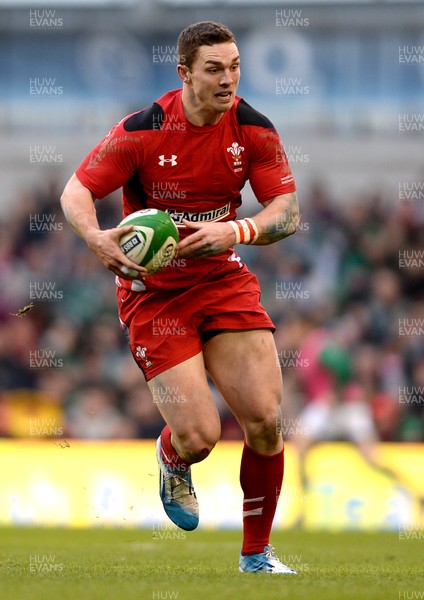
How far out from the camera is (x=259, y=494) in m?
6.52

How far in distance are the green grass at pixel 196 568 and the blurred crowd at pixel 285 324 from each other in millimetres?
3285

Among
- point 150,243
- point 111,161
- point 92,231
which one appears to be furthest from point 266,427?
point 111,161

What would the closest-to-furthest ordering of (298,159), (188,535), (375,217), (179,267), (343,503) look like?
A: (179,267), (188,535), (343,503), (375,217), (298,159)

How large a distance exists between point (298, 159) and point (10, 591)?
12.6 meters

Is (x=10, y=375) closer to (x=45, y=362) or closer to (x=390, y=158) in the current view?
(x=45, y=362)

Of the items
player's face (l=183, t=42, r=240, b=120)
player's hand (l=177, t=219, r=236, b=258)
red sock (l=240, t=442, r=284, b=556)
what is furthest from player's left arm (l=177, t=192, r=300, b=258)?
red sock (l=240, t=442, r=284, b=556)

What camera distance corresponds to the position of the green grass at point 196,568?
5.32 meters

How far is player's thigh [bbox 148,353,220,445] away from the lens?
6.32 m

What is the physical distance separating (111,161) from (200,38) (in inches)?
30.7

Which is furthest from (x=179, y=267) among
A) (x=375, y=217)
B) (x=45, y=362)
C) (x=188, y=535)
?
(x=375, y=217)

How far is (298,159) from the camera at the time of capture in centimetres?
1734

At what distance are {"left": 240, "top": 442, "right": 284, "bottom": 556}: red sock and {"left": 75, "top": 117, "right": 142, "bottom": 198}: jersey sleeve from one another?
1592mm

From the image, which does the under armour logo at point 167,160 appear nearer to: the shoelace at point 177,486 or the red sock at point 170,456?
the red sock at point 170,456

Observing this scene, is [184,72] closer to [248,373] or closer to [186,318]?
[186,318]
